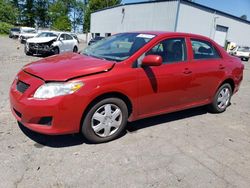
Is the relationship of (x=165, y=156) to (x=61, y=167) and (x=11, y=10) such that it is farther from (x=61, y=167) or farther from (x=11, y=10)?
(x=11, y=10)

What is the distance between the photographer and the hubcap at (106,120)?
362 centimetres

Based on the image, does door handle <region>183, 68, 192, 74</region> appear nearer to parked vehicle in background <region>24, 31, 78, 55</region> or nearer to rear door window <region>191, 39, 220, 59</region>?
rear door window <region>191, 39, 220, 59</region>

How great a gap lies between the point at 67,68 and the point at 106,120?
0.94 meters

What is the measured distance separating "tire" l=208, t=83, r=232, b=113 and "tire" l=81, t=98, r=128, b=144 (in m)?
2.47

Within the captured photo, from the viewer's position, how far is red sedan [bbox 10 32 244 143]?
3.26m

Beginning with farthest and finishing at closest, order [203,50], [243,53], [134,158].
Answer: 1. [243,53]
2. [203,50]
3. [134,158]

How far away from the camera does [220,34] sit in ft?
108

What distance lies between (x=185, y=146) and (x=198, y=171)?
69 centimetres

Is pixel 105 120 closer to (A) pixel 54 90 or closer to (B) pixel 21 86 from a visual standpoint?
(A) pixel 54 90

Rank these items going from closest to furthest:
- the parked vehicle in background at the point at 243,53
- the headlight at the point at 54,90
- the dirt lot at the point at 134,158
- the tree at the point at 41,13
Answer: the dirt lot at the point at 134,158, the headlight at the point at 54,90, the parked vehicle in background at the point at 243,53, the tree at the point at 41,13

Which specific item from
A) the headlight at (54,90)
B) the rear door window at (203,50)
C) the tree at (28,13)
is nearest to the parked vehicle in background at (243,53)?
the rear door window at (203,50)

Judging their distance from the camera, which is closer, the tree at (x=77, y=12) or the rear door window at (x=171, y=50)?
the rear door window at (x=171, y=50)

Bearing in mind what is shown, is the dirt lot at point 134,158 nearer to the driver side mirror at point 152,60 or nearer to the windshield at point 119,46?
the driver side mirror at point 152,60

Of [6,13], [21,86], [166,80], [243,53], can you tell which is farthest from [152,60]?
[6,13]
